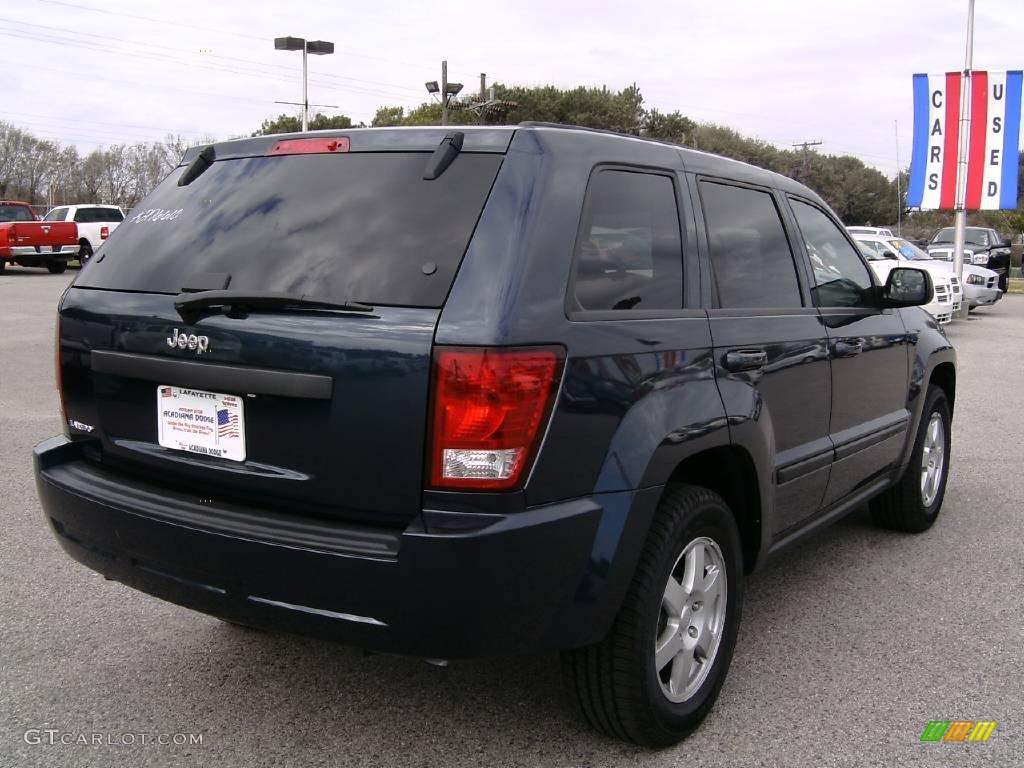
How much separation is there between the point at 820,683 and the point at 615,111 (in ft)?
207

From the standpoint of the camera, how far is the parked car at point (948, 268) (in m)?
18.2

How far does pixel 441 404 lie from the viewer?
2.44m

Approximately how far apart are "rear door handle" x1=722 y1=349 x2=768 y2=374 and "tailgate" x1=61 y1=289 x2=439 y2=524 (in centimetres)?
→ 116

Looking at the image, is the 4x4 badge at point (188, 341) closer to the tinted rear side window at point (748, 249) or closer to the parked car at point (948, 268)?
the tinted rear side window at point (748, 249)

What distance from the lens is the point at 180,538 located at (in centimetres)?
272

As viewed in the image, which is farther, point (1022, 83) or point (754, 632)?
point (1022, 83)

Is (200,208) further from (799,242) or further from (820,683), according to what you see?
(820,683)

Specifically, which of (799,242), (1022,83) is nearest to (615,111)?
(1022,83)

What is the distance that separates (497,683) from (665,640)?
746 mm

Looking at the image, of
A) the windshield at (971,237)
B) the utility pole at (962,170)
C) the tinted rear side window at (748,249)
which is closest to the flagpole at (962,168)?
the utility pole at (962,170)

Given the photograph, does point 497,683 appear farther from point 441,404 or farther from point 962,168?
point 962,168

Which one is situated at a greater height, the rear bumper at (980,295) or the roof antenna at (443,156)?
the roof antenna at (443,156)

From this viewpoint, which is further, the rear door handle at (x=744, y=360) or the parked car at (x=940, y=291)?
the parked car at (x=940, y=291)

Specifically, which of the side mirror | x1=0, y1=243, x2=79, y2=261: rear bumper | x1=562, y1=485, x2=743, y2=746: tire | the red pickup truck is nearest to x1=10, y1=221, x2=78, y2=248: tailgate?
the red pickup truck
